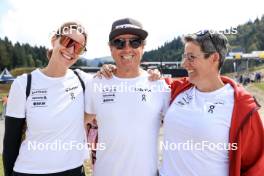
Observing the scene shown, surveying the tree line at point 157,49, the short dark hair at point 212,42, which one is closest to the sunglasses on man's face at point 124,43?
the short dark hair at point 212,42

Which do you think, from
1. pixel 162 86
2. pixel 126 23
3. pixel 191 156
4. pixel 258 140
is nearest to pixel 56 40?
pixel 126 23

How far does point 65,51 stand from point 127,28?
2.19 feet

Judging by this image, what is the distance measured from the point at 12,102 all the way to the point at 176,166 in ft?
5.33

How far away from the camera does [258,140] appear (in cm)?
338

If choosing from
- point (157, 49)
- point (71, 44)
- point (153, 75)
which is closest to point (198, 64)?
point (153, 75)

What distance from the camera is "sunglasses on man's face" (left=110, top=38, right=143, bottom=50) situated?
155 inches

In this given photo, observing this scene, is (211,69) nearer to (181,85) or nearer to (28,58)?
(181,85)

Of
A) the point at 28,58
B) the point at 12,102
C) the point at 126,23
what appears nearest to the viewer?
the point at 12,102

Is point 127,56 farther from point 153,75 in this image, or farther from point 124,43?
point 153,75

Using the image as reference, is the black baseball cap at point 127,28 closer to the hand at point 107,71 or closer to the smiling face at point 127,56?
the smiling face at point 127,56

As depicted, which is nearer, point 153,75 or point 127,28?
point 127,28

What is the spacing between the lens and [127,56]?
393cm

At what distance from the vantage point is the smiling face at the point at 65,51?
12.7 feet

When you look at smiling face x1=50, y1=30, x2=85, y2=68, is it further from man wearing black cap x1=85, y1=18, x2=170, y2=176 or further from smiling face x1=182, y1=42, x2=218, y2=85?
smiling face x1=182, y1=42, x2=218, y2=85
